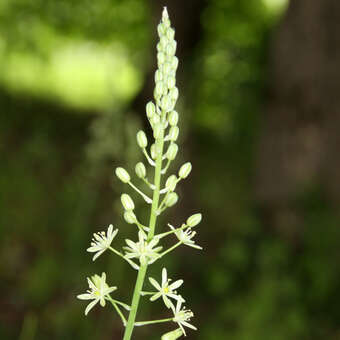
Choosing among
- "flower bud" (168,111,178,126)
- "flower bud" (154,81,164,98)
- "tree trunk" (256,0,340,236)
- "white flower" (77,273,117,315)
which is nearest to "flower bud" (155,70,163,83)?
"flower bud" (154,81,164,98)

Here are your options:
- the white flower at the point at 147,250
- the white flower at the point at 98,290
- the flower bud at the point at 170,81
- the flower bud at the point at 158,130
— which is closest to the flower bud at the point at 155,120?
the flower bud at the point at 158,130

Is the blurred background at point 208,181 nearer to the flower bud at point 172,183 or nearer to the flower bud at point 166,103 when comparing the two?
the flower bud at point 172,183

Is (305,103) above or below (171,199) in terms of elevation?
above

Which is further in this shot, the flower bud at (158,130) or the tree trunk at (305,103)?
the tree trunk at (305,103)

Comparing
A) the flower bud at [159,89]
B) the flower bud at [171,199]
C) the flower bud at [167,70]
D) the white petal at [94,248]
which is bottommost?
the white petal at [94,248]

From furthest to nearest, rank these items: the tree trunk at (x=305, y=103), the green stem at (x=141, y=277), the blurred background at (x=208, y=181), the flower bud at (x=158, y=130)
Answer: the tree trunk at (x=305, y=103)
the blurred background at (x=208, y=181)
the flower bud at (x=158, y=130)
the green stem at (x=141, y=277)

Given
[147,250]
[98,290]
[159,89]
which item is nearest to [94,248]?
[98,290]

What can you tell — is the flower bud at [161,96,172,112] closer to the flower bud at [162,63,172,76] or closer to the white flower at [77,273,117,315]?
the flower bud at [162,63,172,76]

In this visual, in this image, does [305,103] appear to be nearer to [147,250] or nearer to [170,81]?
[170,81]

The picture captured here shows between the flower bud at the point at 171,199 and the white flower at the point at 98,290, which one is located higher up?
the flower bud at the point at 171,199
